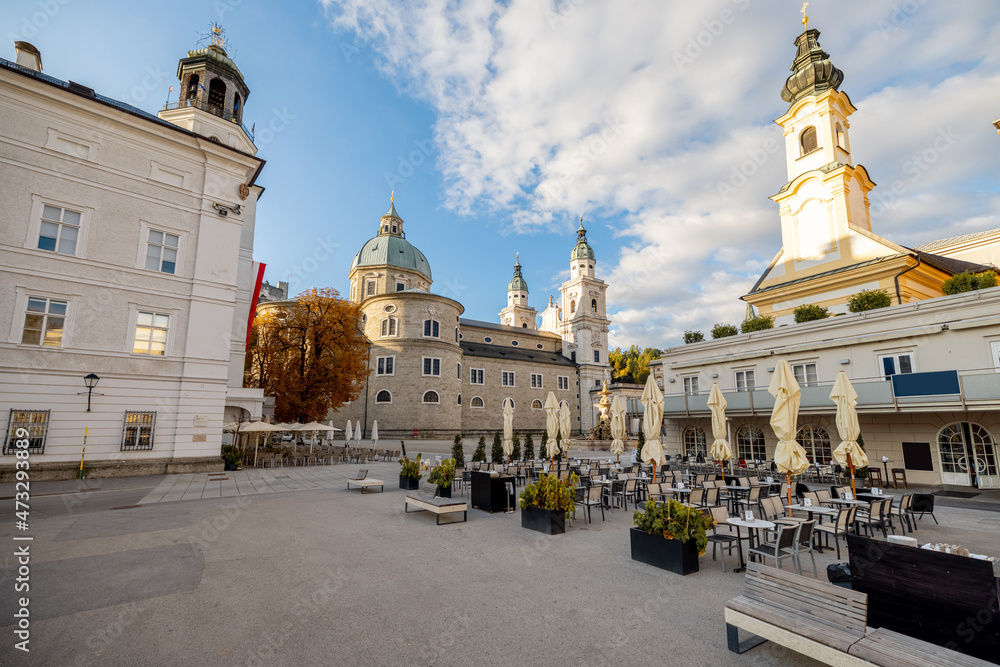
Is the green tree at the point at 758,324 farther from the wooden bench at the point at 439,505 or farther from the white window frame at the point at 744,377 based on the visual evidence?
the wooden bench at the point at 439,505

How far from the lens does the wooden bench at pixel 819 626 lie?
3.29 meters

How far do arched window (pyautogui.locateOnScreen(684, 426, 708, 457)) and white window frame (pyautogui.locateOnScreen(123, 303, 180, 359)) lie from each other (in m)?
23.3

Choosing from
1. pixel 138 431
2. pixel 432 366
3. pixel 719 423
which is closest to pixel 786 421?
pixel 719 423

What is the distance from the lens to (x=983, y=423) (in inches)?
565

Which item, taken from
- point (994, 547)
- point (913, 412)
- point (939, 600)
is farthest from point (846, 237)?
point (939, 600)

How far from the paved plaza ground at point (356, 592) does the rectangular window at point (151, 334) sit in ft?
24.7

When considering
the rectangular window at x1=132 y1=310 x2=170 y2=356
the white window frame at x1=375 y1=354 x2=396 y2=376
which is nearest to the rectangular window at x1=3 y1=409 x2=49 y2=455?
the rectangular window at x1=132 y1=310 x2=170 y2=356

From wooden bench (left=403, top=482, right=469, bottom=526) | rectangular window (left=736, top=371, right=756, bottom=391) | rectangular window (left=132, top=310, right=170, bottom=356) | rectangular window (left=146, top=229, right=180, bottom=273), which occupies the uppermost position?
rectangular window (left=146, top=229, right=180, bottom=273)

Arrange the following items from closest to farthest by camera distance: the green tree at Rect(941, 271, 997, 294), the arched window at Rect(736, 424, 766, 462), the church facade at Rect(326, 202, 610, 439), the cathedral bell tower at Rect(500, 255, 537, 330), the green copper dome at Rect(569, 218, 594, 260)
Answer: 1. the green tree at Rect(941, 271, 997, 294)
2. the arched window at Rect(736, 424, 766, 462)
3. the church facade at Rect(326, 202, 610, 439)
4. the green copper dome at Rect(569, 218, 594, 260)
5. the cathedral bell tower at Rect(500, 255, 537, 330)

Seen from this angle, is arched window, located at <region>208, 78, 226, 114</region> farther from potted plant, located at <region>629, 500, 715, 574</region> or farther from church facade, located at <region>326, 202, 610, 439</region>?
potted plant, located at <region>629, 500, 715, 574</region>

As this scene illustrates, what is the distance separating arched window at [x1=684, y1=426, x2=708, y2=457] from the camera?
22625mm

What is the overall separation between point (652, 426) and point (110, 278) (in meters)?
18.4

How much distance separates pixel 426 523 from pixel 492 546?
2.19 metres

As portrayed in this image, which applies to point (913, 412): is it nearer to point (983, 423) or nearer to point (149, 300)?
point (983, 423)
